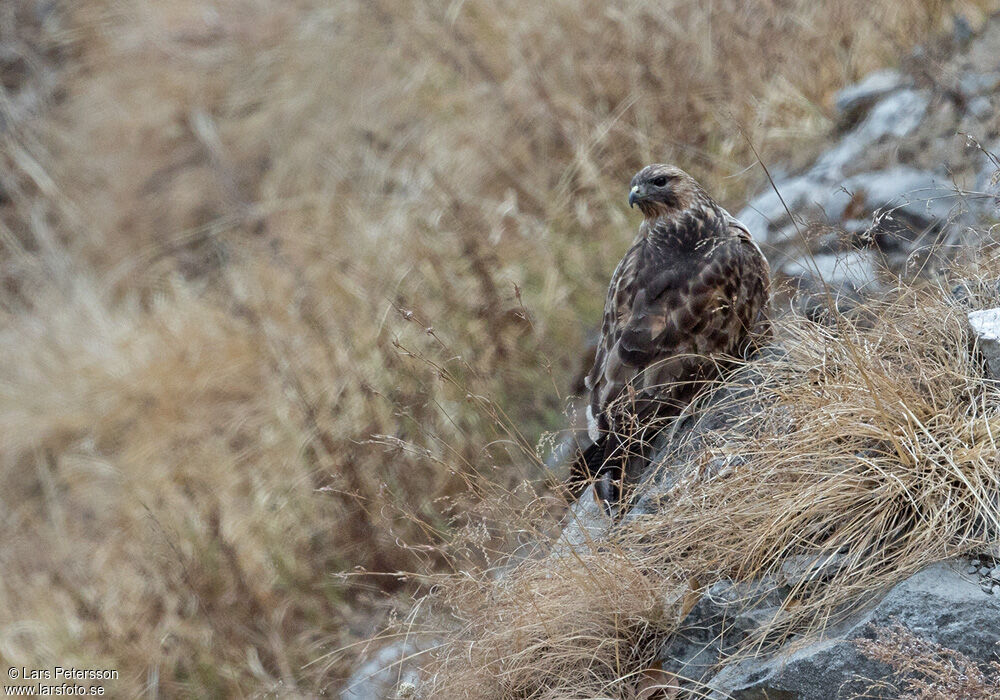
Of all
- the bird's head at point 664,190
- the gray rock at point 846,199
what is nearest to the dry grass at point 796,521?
the bird's head at point 664,190

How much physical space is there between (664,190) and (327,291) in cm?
309

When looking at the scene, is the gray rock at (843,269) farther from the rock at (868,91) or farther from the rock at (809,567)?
the rock at (868,91)

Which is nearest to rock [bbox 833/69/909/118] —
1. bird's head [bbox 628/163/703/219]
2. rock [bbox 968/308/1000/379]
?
bird's head [bbox 628/163/703/219]

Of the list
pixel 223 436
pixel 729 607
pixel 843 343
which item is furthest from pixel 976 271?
pixel 223 436

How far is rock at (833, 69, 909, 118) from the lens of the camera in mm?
5105

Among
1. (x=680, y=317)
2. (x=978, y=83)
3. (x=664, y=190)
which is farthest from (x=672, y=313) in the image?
(x=978, y=83)

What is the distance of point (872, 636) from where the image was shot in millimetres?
2357

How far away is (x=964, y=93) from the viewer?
4.65 m

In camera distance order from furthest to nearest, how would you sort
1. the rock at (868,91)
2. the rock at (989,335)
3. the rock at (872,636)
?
the rock at (868,91) → the rock at (989,335) → the rock at (872,636)

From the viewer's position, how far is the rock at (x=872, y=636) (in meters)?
2.28

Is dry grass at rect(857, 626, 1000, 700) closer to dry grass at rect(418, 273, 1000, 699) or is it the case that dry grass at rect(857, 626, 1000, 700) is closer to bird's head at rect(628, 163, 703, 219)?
dry grass at rect(418, 273, 1000, 699)

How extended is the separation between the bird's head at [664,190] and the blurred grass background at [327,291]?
0.62m

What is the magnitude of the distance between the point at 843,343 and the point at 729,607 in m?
0.87

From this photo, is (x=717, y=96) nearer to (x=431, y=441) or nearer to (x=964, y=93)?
(x=964, y=93)
